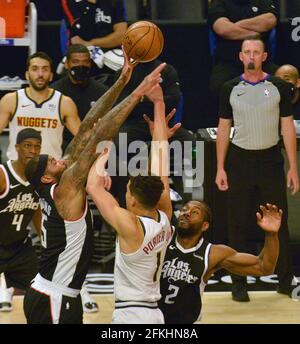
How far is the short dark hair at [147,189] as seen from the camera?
22.3ft

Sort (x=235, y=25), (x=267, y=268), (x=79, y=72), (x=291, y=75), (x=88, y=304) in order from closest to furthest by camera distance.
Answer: (x=267, y=268)
(x=88, y=304)
(x=79, y=72)
(x=291, y=75)
(x=235, y=25)

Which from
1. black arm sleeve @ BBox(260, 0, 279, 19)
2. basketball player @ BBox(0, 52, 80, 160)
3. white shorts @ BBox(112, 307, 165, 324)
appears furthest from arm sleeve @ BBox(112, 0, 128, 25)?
white shorts @ BBox(112, 307, 165, 324)

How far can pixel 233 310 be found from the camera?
9.16m

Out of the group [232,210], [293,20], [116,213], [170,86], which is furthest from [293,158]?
[116,213]

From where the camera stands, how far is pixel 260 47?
9.45 m

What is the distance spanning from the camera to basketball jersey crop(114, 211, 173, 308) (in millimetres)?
6848

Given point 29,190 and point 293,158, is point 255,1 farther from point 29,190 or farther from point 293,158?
point 29,190

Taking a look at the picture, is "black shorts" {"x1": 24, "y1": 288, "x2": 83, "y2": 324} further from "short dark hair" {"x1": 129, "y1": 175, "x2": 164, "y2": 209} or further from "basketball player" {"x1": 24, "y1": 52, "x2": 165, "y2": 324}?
"short dark hair" {"x1": 129, "y1": 175, "x2": 164, "y2": 209}

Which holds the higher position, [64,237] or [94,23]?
[94,23]

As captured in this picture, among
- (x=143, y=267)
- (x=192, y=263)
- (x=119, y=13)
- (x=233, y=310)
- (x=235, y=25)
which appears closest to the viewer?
(x=143, y=267)

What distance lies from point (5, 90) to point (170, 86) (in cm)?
177

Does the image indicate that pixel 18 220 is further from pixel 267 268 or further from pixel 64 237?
pixel 267 268

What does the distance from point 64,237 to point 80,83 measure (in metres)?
3.14

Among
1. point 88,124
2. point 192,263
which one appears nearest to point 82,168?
point 88,124
